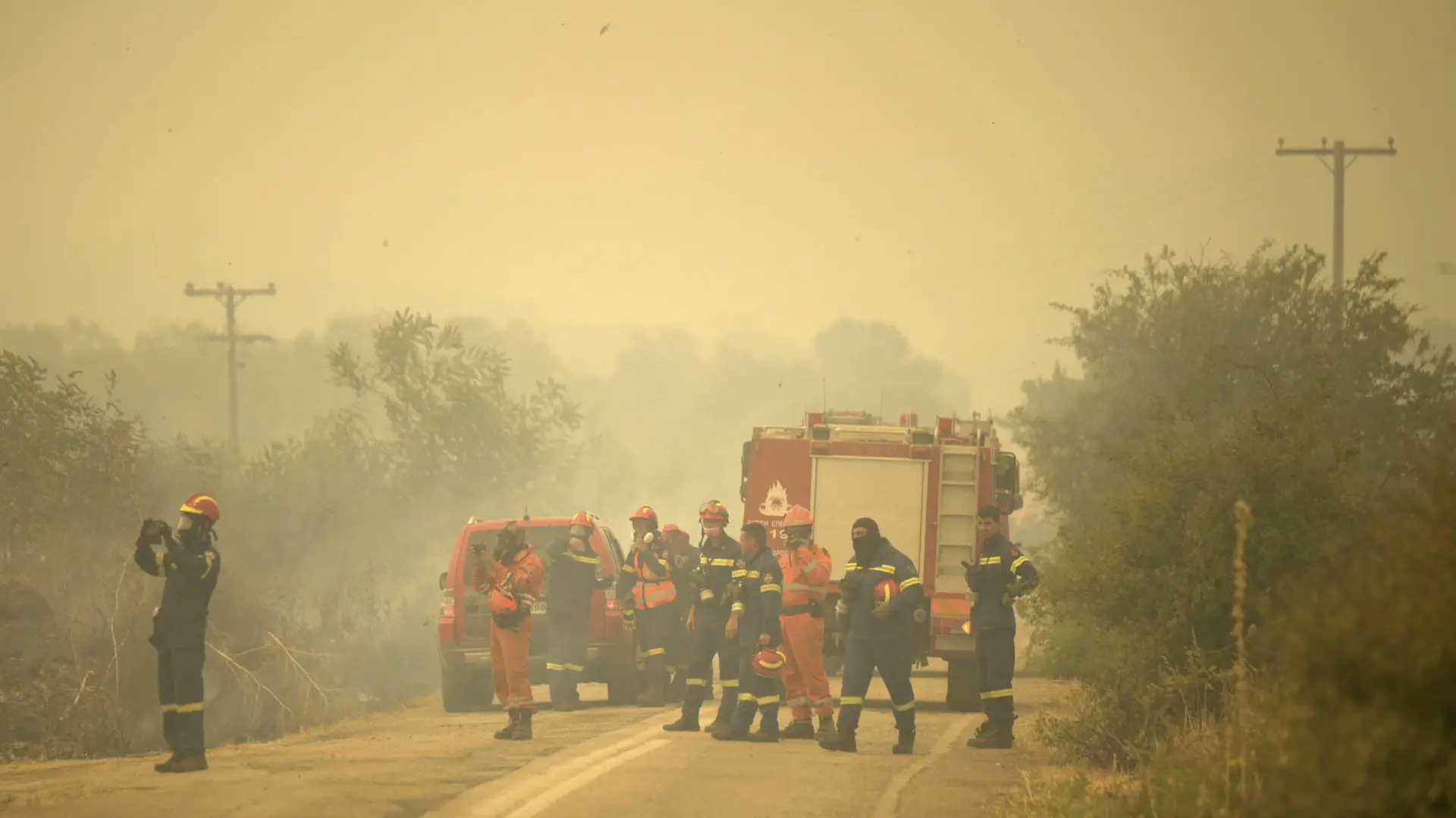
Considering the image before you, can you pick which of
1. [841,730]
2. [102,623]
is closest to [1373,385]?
[841,730]

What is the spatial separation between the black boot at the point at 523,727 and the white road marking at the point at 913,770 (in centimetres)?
324

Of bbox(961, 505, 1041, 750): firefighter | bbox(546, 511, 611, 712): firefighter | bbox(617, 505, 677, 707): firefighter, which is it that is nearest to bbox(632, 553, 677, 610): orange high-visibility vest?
bbox(617, 505, 677, 707): firefighter

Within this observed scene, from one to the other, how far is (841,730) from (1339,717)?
317 inches

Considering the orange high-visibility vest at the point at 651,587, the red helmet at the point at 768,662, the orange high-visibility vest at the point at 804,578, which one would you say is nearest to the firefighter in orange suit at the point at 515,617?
the red helmet at the point at 768,662

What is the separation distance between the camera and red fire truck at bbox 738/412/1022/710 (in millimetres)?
18234

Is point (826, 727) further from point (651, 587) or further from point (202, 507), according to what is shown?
point (202, 507)

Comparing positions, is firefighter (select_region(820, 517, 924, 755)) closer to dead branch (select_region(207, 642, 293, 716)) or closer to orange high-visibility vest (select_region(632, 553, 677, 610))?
orange high-visibility vest (select_region(632, 553, 677, 610))

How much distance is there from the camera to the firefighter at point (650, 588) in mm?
16484

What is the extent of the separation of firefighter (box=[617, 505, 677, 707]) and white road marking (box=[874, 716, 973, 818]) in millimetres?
3069

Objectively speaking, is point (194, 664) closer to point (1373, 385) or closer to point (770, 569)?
point (770, 569)

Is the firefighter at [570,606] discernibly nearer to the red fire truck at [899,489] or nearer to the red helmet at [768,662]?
the red fire truck at [899,489]

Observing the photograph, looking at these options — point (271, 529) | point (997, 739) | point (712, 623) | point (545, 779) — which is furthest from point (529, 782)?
point (271, 529)

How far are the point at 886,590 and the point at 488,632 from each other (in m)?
5.57

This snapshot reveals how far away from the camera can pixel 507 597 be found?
13836mm
